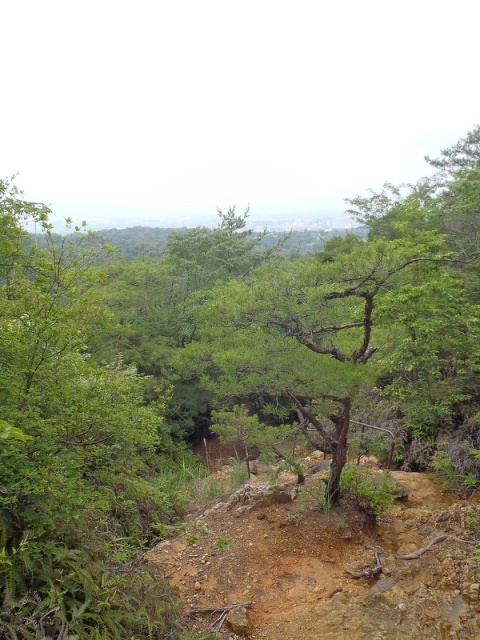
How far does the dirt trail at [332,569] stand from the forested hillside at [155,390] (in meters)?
0.54

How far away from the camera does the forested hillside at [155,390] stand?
11.1 feet

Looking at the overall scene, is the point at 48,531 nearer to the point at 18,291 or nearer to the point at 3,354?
the point at 3,354

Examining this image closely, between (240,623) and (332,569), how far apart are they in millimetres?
1401

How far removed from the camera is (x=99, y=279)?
180 inches

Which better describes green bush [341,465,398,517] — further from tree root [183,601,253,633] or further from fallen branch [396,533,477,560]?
tree root [183,601,253,633]

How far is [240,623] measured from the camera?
13.7ft

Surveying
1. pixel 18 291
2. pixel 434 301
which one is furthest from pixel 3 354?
pixel 434 301

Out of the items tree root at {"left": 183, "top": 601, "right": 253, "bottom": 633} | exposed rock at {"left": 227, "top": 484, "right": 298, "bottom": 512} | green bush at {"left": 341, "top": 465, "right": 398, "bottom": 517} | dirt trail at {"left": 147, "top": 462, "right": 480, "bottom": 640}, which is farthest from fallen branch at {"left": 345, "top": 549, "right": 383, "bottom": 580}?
exposed rock at {"left": 227, "top": 484, "right": 298, "bottom": 512}

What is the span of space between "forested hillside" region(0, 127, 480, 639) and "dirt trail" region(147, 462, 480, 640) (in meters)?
0.54

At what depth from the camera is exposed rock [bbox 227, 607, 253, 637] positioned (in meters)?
4.15

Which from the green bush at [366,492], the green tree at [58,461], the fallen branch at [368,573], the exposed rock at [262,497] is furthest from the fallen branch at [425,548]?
the green tree at [58,461]

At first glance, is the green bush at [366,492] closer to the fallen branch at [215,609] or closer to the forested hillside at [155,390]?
the forested hillside at [155,390]

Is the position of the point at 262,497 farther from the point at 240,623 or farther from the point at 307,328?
the point at 307,328

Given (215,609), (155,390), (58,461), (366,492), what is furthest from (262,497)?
(58,461)
